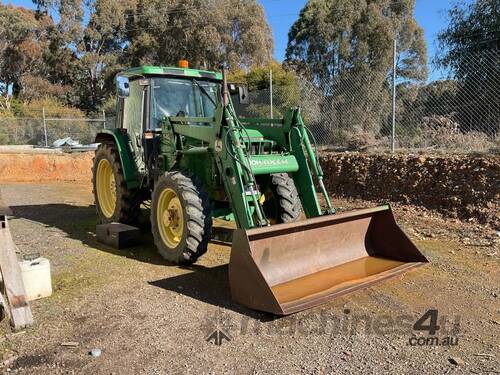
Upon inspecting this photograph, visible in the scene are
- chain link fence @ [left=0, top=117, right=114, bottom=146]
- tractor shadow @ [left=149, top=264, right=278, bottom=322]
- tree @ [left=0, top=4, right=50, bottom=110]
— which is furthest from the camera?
tree @ [left=0, top=4, right=50, bottom=110]

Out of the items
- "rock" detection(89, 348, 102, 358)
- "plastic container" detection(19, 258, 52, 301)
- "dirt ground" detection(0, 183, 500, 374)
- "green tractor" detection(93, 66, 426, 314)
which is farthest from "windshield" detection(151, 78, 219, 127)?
"rock" detection(89, 348, 102, 358)

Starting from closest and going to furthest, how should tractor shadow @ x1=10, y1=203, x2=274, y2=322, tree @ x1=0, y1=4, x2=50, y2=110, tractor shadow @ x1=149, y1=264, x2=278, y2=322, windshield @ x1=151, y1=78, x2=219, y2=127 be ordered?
tractor shadow @ x1=149, y1=264, x2=278, y2=322 < tractor shadow @ x1=10, y1=203, x2=274, y2=322 < windshield @ x1=151, y1=78, x2=219, y2=127 < tree @ x1=0, y1=4, x2=50, y2=110

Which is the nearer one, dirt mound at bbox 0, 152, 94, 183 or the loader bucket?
the loader bucket

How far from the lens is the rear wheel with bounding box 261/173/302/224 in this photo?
5.69 metres

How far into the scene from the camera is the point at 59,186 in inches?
556

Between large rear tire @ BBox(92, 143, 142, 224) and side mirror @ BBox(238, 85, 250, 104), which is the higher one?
side mirror @ BBox(238, 85, 250, 104)

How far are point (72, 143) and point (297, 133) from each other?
1738 centimetres

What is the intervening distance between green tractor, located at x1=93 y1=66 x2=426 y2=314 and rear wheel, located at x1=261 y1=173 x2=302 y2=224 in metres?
A: 0.01

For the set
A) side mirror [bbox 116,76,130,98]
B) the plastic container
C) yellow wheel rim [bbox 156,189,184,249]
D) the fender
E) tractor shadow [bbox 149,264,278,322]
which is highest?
side mirror [bbox 116,76,130,98]

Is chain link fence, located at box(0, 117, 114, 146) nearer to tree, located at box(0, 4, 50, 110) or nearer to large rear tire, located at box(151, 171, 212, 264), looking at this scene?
tree, located at box(0, 4, 50, 110)

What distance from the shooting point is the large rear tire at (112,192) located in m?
6.82

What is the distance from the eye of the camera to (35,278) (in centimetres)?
444

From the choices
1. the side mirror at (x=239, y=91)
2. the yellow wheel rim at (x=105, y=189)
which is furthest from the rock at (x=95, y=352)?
the yellow wheel rim at (x=105, y=189)

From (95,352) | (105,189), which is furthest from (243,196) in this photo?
(105,189)
